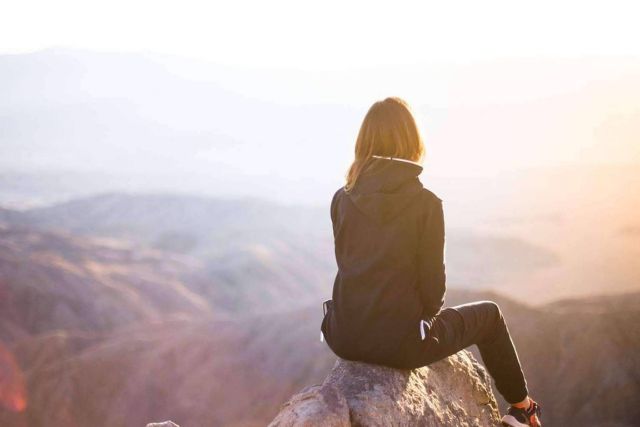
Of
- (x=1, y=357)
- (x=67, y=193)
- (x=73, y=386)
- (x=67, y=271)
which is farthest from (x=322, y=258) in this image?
(x=67, y=193)

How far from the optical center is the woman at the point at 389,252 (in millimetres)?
2982

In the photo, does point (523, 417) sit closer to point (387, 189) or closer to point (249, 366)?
point (387, 189)

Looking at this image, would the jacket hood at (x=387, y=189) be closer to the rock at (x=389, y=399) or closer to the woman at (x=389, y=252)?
the woman at (x=389, y=252)

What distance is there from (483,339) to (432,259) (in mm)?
795

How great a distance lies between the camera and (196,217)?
92.9 meters

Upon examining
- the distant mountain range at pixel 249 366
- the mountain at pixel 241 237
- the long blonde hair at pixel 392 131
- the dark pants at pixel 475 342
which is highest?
the long blonde hair at pixel 392 131

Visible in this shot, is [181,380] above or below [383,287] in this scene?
below

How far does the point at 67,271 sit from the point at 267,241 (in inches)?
1383

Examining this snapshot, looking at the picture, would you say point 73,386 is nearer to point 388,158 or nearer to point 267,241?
point 388,158

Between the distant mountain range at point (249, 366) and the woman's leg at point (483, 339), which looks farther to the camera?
the distant mountain range at point (249, 366)

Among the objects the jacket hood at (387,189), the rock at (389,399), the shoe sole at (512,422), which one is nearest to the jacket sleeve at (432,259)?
the jacket hood at (387,189)

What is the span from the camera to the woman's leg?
3.28 meters

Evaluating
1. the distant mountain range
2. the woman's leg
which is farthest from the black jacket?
the distant mountain range

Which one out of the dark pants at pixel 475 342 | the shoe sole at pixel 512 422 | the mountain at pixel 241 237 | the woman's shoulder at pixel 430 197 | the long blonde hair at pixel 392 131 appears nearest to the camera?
the woman's shoulder at pixel 430 197
